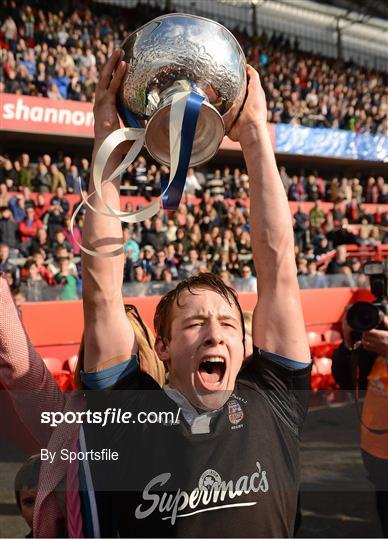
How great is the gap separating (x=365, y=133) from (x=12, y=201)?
41.9ft

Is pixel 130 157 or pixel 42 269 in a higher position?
pixel 130 157

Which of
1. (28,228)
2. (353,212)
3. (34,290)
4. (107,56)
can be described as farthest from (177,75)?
(353,212)

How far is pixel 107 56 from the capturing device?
14.7m

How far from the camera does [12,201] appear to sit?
10539mm

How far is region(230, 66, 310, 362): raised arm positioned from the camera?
148 centimetres

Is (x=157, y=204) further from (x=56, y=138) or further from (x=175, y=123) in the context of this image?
(x=56, y=138)

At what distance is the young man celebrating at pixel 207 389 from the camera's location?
1371mm

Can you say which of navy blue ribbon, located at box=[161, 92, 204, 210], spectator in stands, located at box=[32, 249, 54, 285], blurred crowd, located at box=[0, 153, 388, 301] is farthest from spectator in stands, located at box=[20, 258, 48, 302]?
navy blue ribbon, located at box=[161, 92, 204, 210]

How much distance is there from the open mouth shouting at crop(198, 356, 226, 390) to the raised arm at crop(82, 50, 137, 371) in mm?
178

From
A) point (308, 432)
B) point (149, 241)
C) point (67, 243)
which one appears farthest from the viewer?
point (149, 241)

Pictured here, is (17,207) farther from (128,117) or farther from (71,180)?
(128,117)

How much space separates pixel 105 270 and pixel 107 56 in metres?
14.3

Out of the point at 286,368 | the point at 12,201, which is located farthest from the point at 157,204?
the point at 12,201

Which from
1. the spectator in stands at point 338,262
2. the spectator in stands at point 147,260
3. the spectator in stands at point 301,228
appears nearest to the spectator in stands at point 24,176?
the spectator in stands at point 147,260
